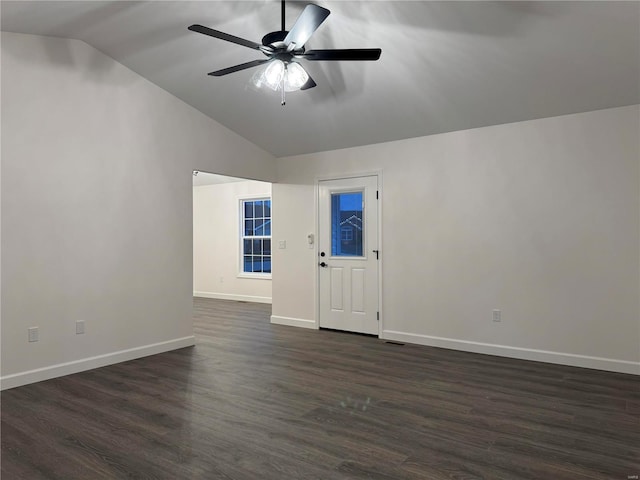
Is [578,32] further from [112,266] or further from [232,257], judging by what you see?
[232,257]

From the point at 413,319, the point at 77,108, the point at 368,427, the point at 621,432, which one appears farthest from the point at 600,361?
the point at 77,108

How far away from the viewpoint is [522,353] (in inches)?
175

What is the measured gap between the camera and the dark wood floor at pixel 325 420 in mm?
2332

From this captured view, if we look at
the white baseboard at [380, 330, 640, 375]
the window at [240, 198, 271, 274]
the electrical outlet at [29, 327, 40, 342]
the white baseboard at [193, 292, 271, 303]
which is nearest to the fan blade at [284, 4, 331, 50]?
the electrical outlet at [29, 327, 40, 342]

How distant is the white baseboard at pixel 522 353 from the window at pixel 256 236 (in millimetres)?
3893

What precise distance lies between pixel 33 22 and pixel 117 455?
3.40m

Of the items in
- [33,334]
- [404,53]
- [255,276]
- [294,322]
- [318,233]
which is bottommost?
[294,322]

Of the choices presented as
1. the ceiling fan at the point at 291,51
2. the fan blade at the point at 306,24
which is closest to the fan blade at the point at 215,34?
the ceiling fan at the point at 291,51

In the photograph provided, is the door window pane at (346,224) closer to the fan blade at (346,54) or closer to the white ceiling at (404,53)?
the white ceiling at (404,53)

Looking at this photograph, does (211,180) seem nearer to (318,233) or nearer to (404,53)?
(318,233)

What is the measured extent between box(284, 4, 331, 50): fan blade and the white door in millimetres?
2878

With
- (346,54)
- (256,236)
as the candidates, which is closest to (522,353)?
(346,54)

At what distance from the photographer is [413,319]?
5148 millimetres

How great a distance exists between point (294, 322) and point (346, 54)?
421cm
